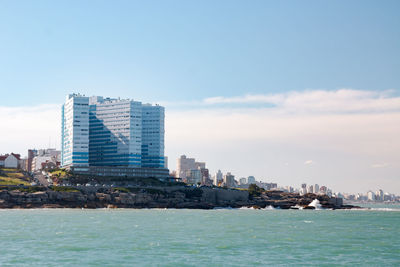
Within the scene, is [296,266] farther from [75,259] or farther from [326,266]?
[75,259]

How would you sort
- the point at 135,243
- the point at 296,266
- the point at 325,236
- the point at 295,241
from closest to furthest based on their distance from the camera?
the point at 296,266 → the point at 135,243 → the point at 295,241 → the point at 325,236

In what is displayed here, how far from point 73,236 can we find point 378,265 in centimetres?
5333

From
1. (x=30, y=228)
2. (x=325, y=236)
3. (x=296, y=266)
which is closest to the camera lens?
(x=296, y=266)

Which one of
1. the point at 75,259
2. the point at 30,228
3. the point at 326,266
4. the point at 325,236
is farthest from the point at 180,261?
the point at 30,228

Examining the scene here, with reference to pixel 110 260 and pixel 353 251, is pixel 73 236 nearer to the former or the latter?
pixel 110 260

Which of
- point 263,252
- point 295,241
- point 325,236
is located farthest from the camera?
point 325,236

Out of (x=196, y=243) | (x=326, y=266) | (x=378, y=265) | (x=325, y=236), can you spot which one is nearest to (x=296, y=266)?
(x=326, y=266)

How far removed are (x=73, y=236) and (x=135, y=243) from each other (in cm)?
1613

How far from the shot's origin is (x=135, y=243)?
291 ft

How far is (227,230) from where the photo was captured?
11688 centimetres

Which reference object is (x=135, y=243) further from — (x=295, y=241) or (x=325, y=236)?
(x=325, y=236)

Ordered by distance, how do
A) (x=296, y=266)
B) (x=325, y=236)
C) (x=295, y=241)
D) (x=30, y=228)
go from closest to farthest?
(x=296, y=266), (x=295, y=241), (x=325, y=236), (x=30, y=228)

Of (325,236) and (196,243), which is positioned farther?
(325,236)

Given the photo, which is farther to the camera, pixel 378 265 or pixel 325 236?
pixel 325 236
